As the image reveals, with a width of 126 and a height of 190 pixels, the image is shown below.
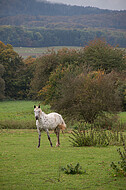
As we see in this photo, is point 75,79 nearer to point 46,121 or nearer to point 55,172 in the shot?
point 46,121

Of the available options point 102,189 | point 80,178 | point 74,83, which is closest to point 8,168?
point 80,178

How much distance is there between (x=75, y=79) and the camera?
112 ft

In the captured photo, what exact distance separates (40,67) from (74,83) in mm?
21125

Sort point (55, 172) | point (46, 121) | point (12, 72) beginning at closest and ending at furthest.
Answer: point (55, 172) → point (46, 121) → point (12, 72)

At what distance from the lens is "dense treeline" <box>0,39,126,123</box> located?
32.9 metres

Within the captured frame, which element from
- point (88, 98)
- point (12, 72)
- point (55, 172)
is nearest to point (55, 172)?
point (55, 172)

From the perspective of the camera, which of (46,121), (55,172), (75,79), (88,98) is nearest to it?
(55,172)

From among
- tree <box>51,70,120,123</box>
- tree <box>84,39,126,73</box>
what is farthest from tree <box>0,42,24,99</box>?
tree <box>51,70,120,123</box>

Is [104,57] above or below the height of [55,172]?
above

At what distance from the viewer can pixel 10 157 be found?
1398 cm

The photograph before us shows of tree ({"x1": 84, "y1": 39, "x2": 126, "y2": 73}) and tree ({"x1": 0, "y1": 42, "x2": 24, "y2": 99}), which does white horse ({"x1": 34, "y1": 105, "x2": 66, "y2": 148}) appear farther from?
tree ({"x1": 0, "y1": 42, "x2": 24, "y2": 99})

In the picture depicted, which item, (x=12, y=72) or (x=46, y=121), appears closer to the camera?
(x=46, y=121)

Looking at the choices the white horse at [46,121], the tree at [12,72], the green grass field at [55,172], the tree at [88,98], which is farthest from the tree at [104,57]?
the green grass field at [55,172]

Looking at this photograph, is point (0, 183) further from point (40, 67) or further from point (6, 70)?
point (6, 70)
